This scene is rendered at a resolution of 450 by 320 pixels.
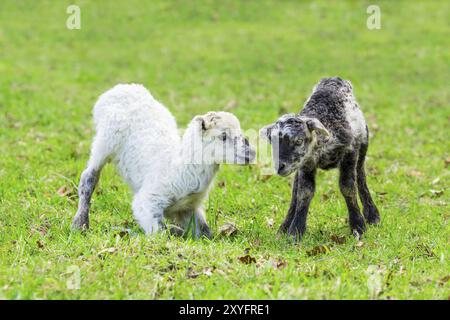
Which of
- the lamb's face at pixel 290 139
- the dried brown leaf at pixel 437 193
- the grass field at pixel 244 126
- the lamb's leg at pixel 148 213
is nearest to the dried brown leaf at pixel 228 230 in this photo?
the grass field at pixel 244 126

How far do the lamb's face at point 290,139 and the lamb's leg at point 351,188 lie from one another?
2.03ft

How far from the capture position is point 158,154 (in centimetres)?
696

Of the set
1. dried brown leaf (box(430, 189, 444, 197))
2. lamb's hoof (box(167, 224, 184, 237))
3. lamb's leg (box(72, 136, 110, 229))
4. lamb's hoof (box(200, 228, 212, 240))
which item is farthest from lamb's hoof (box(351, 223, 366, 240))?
lamb's leg (box(72, 136, 110, 229))

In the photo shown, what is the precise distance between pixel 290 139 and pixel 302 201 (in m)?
0.83

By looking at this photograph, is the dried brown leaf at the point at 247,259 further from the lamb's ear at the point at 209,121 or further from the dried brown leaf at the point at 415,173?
the dried brown leaf at the point at 415,173

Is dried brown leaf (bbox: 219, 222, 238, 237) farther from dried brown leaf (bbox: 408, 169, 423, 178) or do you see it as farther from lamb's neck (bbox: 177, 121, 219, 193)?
dried brown leaf (bbox: 408, 169, 423, 178)

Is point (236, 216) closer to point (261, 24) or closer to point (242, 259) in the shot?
point (242, 259)

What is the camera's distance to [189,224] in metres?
6.83

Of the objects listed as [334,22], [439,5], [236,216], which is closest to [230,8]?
[334,22]

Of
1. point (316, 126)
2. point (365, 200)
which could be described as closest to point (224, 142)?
point (316, 126)

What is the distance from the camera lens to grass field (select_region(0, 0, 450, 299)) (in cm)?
534

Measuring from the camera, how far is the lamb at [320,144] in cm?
613

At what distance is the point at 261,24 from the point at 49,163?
12396 mm

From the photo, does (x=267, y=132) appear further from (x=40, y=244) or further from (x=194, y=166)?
(x=40, y=244)
